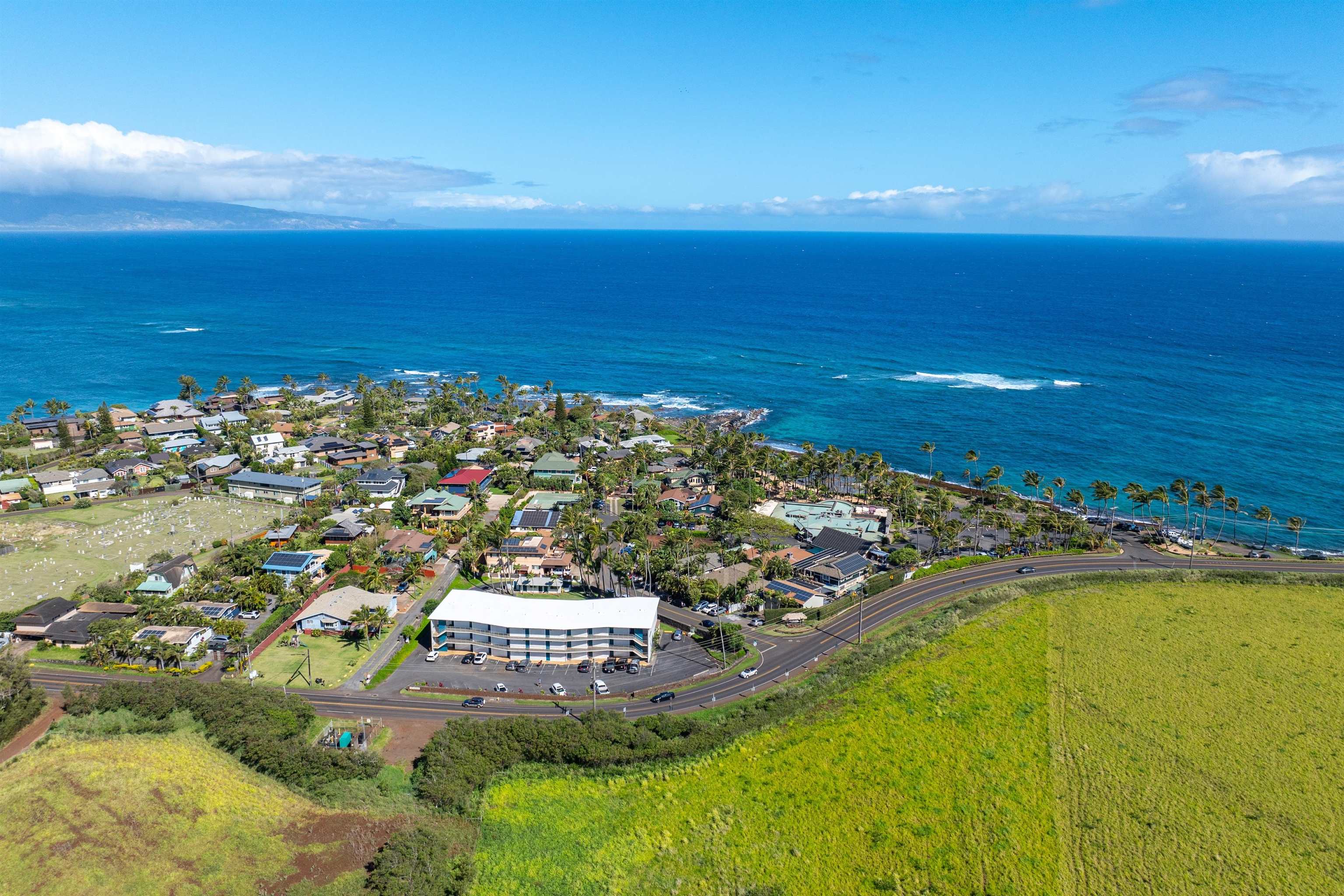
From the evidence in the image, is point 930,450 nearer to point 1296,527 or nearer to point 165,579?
point 1296,527

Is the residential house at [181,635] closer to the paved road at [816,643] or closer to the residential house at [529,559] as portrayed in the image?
the paved road at [816,643]

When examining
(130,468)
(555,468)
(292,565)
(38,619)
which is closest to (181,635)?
(38,619)

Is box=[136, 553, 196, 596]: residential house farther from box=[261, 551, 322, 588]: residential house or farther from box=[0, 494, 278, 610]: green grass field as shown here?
box=[0, 494, 278, 610]: green grass field

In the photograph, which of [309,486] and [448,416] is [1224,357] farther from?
[309,486]

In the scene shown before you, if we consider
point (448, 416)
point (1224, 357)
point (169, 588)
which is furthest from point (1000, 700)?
point (1224, 357)

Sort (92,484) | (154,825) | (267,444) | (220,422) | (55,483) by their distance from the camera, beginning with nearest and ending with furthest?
(154,825), (55,483), (92,484), (267,444), (220,422)
